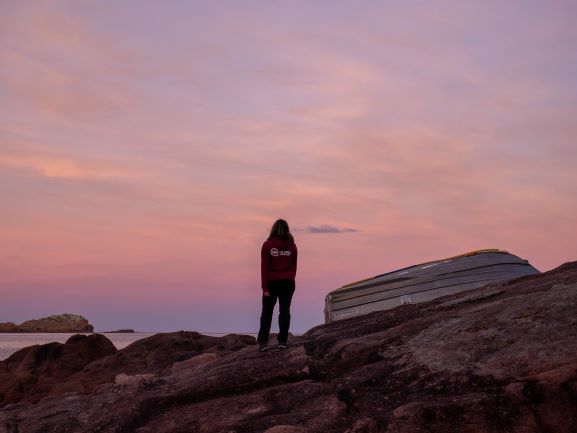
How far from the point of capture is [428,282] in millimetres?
18406

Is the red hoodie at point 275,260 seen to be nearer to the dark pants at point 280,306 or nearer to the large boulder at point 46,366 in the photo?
the dark pants at point 280,306

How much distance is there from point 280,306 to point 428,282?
26.4ft

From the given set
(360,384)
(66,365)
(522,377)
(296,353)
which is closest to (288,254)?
(296,353)

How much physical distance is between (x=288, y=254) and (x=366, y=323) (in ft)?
6.72

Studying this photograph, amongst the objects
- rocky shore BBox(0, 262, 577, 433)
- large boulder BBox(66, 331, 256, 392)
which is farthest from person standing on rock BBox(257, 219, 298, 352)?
large boulder BBox(66, 331, 256, 392)

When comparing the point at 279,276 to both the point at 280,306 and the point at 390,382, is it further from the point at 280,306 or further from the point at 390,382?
the point at 390,382

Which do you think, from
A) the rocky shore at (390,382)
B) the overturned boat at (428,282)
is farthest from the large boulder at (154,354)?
the rocky shore at (390,382)

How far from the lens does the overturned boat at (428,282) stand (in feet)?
59.5

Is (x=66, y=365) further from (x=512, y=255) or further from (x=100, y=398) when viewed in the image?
(x=512, y=255)

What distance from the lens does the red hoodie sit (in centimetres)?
1130

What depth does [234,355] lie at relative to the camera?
12070 mm

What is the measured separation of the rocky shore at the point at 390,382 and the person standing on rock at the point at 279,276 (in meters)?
0.45

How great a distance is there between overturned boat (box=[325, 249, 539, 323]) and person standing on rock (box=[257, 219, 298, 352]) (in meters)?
7.36

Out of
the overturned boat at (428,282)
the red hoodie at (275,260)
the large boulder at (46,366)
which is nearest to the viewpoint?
the red hoodie at (275,260)
